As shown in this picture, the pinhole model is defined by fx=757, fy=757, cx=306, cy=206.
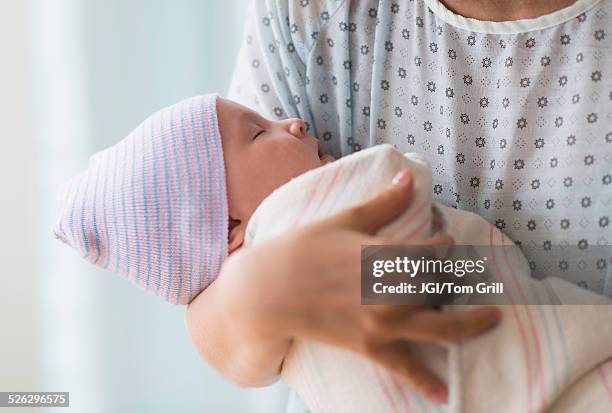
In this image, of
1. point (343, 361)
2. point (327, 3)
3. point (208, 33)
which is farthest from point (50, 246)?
point (343, 361)

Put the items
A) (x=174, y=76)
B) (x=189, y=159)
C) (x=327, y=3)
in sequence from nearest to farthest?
(x=189, y=159)
(x=327, y=3)
(x=174, y=76)

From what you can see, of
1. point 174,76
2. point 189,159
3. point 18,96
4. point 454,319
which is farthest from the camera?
point 174,76

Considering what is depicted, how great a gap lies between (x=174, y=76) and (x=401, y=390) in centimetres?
102

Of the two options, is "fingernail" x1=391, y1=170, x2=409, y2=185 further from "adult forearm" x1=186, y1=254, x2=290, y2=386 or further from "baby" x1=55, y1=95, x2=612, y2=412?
"adult forearm" x1=186, y1=254, x2=290, y2=386

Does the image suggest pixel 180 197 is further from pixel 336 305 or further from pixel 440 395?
pixel 440 395

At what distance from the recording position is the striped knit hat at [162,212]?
1.05 meters

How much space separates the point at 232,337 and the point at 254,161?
0.86ft

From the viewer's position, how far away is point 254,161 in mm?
1072

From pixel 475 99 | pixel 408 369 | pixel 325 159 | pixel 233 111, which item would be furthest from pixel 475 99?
pixel 408 369

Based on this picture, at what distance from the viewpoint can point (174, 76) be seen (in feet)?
5.47

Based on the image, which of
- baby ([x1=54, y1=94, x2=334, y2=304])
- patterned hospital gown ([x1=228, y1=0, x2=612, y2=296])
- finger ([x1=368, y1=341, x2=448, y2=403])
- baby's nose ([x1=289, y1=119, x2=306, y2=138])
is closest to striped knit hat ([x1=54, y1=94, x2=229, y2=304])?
baby ([x1=54, y1=94, x2=334, y2=304])

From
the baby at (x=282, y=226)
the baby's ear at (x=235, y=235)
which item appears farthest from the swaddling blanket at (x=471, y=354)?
the baby's ear at (x=235, y=235)

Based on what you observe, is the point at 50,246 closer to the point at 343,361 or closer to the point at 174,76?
the point at 174,76

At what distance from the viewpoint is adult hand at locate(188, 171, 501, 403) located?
81 centimetres
